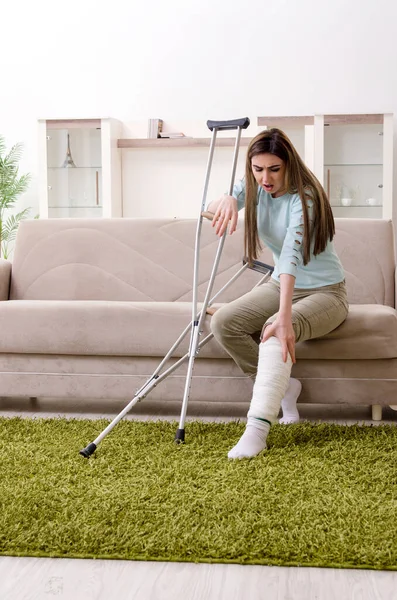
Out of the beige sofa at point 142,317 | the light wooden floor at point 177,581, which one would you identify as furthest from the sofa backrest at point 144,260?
the light wooden floor at point 177,581

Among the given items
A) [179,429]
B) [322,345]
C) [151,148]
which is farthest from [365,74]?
[179,429]

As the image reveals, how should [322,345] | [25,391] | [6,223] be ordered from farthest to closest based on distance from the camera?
[6,223] < [25,391] < [322,345]

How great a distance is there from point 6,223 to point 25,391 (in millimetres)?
3574

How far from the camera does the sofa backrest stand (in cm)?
335

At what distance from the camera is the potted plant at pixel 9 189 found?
6.04m

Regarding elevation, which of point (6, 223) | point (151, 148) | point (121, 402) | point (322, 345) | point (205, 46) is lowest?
point (121, 402)

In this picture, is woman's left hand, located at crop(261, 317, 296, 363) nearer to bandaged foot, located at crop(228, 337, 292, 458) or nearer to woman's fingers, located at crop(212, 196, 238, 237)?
bandaged foot, located at crop(228, 337, 292, 458)

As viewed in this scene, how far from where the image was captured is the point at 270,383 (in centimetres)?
231

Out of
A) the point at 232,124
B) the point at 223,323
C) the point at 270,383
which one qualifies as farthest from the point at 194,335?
the point at 232,124

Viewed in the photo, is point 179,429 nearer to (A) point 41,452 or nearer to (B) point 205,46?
(A) point 41,452

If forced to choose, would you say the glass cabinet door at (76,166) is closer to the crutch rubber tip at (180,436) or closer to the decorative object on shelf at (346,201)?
the decorative object on shelf at (346,201)

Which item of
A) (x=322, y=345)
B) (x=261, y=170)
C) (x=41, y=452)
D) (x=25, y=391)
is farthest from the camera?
(x=25, y=391)

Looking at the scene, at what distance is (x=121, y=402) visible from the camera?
3.24 metres

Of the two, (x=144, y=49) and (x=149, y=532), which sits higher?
(x=144, y=49)
